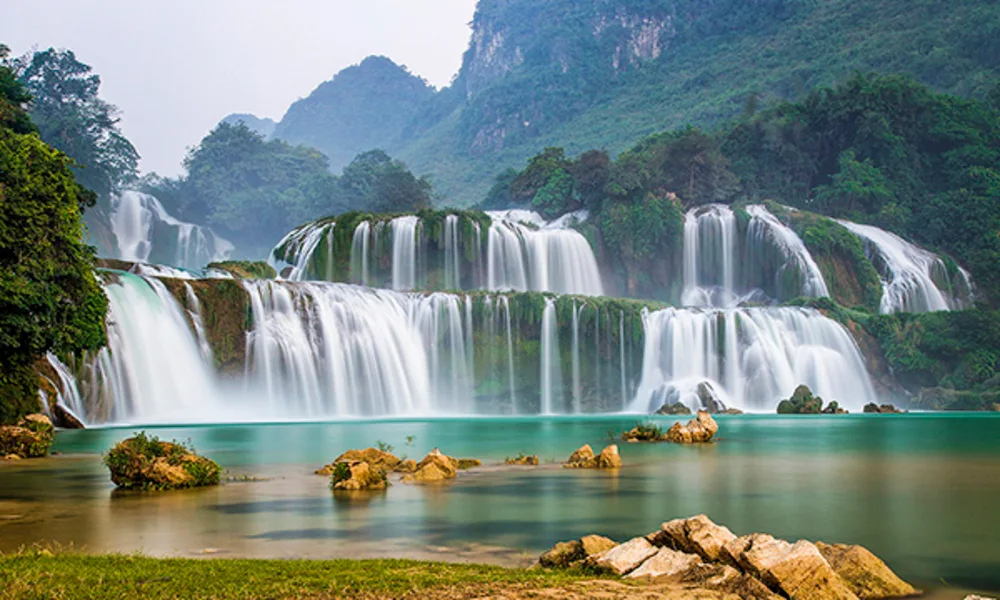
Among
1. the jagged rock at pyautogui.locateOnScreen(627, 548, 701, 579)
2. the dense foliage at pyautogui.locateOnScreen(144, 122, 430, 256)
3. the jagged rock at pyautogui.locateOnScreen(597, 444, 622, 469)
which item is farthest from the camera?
the dense foliage at pyautogui.locateOnScreen(144, 122, 430, 256)

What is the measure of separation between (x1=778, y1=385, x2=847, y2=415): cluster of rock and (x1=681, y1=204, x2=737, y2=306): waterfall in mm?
16292

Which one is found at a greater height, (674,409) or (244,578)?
(244,578)

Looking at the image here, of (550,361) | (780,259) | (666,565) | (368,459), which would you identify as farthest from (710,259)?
(666,565)

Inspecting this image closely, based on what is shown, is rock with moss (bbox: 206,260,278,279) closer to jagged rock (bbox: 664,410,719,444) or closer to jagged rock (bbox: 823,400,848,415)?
jagged rock (bbox: 664,410,719,444)

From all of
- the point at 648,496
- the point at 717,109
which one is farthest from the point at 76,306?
the point at 717,109

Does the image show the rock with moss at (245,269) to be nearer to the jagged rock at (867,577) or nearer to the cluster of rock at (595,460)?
the cluster of rock at (595,460)

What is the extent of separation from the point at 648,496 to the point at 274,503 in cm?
473

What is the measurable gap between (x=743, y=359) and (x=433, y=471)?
2899 centimetres

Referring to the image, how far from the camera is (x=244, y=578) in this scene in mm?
6125

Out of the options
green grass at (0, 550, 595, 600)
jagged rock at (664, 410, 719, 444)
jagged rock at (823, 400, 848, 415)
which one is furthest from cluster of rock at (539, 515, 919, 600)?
jagged rock at (823, 400, 848, 415)

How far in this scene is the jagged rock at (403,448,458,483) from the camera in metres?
13.3

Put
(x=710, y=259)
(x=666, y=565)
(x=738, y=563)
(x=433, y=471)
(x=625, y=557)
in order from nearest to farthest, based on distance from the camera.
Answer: (x=738, y=563) < (x=666, y=565) < (x=625, y=557) < (x=433, y=471) < (x=710, y=259)

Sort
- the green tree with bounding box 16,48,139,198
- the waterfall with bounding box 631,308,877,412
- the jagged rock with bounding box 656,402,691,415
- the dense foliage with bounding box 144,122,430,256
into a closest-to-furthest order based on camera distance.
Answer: the jagged rock with bounding box 656,402,691,415, the waterfall with bounding box 631,308,877,412, the green tree with bounding box 16,48,139,198, the dense foliage with bounding box 144,122,430,256

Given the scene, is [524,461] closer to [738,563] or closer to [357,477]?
[357,477]
